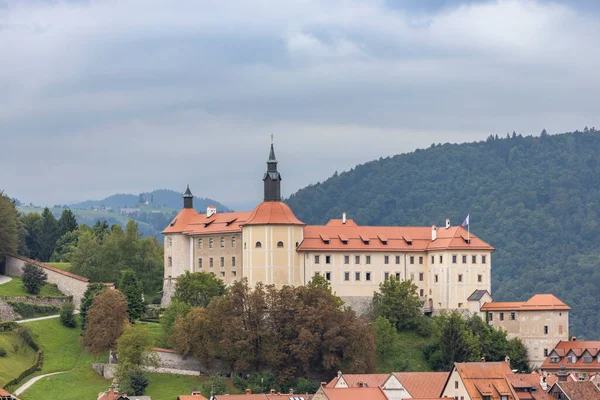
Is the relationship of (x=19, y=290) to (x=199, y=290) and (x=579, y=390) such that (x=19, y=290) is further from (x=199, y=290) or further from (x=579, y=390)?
(x=579, y=390)

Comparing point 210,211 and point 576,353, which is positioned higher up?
point 210,211

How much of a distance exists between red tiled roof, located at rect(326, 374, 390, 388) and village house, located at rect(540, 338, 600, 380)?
1784cm

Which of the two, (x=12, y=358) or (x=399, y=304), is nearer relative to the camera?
(x=12, y=358)

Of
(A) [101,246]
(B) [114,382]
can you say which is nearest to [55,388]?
(B) [114,382]

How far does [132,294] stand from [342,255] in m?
18.2

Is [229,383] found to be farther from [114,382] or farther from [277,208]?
[277,208]

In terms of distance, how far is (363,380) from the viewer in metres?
111

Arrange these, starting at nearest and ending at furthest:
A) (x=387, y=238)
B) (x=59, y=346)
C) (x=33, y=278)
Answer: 1. (x=59, y=346)
2. (x=33, y=278)
3. (x=387, y=238)

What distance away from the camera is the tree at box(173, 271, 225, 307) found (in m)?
129

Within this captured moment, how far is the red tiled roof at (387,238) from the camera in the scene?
130375 mm

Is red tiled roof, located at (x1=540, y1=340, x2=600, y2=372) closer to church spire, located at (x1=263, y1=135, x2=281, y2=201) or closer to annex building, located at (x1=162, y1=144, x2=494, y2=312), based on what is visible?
annex building, located at (x1=162, y1=144, x2=494, y2=312)

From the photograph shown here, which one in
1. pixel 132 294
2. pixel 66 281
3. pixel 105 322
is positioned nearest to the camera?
pixel 105 322

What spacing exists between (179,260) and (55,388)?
88.3ft

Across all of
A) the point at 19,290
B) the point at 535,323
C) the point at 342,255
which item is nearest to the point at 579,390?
the point at 535,323
